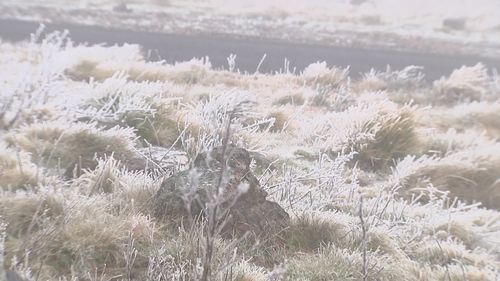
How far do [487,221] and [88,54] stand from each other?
6505mm

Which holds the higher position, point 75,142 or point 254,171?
point 75,142

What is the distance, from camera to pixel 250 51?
14.4 meters

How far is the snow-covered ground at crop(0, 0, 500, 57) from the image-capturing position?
18484mm

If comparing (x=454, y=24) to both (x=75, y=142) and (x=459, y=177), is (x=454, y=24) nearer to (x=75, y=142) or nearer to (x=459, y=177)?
(x=459, y=177)

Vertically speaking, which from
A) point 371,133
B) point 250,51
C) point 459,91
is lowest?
point 250,51

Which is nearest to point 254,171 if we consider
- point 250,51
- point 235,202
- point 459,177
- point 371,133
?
point 235,202

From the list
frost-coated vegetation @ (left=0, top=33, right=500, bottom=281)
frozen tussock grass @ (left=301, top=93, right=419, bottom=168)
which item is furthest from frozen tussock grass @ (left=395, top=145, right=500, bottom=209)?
frozen tussock grass @ (left=301, top=93, right=419, bottom=168)

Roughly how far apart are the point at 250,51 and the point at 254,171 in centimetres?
1010

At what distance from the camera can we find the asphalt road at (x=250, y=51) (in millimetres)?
12980

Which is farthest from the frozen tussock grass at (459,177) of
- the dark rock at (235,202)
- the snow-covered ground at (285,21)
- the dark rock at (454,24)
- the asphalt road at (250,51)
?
the dark rock at (454,24)

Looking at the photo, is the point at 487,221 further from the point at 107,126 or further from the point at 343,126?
the point at 107,126

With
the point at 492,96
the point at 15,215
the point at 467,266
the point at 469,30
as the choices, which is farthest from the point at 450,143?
the point at 469,30

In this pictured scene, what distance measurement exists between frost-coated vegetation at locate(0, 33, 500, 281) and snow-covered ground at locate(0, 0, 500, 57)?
38.4ft

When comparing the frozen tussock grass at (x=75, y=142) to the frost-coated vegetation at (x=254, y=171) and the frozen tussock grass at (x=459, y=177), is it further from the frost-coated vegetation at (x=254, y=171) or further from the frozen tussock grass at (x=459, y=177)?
the frozen tussock grass at (x=459, y=177)
